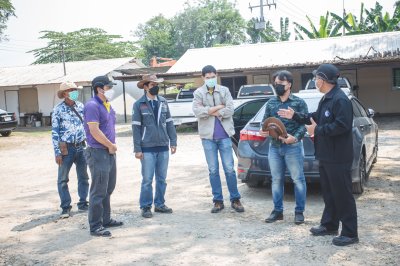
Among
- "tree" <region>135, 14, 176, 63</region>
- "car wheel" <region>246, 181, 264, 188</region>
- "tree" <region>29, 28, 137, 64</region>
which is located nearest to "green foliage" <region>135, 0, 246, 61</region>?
"tree" <region>135, 14, 176, 63</region>

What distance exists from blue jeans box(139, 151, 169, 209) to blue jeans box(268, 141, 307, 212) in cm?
152

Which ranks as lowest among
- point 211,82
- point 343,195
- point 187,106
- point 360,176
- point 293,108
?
point 360,176

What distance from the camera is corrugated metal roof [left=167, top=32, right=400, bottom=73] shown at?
74.2 feet

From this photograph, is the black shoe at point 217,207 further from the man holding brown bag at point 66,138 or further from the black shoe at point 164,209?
the man holding brown bag at point 66,138

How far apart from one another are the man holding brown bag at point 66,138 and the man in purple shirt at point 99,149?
3.45ft

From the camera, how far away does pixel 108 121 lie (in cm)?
531

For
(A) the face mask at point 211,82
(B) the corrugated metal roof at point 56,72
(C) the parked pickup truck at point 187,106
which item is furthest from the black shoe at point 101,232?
(B) the corrugated metal roof at point 56,72

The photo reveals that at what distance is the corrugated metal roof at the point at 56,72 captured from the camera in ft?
94.1

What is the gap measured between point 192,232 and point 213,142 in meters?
1.34

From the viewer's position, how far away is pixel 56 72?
1231 inches

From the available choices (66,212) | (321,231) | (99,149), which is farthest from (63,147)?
(321,231)

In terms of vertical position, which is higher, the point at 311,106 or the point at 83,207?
the point at 311,106

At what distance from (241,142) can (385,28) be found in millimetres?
26166

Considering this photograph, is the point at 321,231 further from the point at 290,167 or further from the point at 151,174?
the point at 151,174
